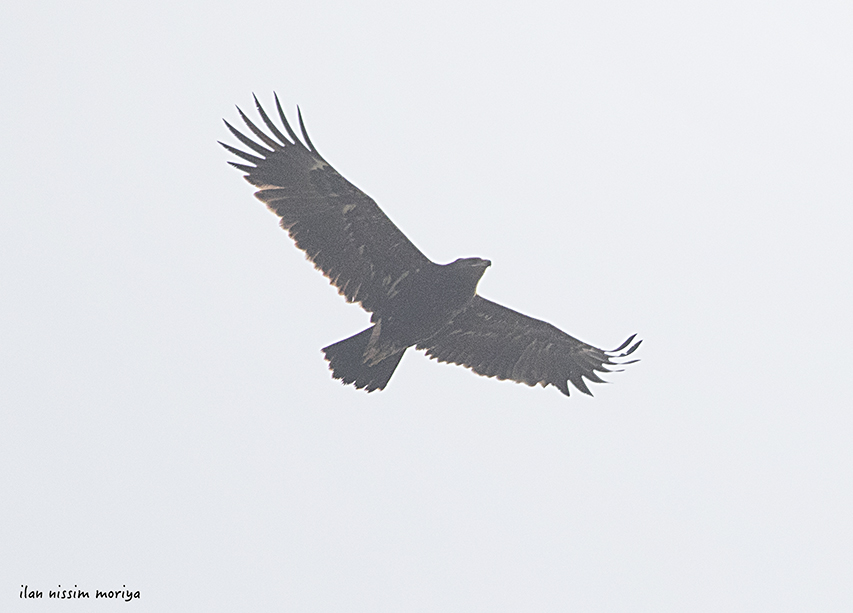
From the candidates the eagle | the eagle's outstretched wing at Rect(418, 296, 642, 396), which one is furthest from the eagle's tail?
the eagle's outstretched wing at Rect(418, 296, 642, 396)

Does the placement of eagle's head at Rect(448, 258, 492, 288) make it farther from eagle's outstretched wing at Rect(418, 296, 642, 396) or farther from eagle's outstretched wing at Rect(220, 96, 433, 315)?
eagle's outstretched wing at Rect(418, 296, 642, 396)

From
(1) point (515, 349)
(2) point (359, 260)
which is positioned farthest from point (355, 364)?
(1) point (515, 349)

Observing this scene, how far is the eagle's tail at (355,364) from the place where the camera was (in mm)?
11188

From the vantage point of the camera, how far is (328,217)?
35.9 ft

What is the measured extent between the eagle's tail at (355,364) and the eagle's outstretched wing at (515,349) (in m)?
0.90

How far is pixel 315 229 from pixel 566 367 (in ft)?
11.7

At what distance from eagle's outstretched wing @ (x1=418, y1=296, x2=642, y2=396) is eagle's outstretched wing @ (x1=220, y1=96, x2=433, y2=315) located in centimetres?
112

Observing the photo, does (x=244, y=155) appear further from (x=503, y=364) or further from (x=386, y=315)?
(x=503, y=364)

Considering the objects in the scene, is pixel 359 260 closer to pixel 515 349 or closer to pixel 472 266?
pixel 472 266

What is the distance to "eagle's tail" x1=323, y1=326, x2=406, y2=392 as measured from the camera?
36.7 ft

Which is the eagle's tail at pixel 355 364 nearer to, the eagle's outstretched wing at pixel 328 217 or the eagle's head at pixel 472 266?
the eagle's outstretched wing at pixel 328 217

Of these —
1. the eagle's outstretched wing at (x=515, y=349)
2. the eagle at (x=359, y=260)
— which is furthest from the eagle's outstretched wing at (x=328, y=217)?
the eagle's outstretched wing at (x=515, y=349)

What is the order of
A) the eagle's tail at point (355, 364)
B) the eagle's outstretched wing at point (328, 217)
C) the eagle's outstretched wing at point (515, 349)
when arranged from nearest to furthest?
the eagle's outstretched wing at point (328, 217)
the eagle's tail at point (355, 364)
the eagle's outstretched wing at point (515, 349)

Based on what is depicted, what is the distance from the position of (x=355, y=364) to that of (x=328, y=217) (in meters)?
1.47
